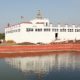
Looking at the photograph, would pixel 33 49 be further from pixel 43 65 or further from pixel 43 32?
pixel 43 65

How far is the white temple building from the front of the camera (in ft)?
202

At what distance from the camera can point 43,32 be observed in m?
62.0

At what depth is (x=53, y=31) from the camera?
63.1m

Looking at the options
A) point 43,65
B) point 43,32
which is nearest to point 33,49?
point 43,32

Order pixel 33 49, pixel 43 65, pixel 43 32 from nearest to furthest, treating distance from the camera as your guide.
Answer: pixel 43 65 → pixel 33 49 → pixel 43 32

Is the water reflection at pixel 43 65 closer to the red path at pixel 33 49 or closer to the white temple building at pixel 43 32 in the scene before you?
the red path at pixel 33 49

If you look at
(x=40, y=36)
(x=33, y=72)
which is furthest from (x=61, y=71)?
→ (x=40, y=36)

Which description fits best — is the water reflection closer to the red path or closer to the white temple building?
the red path

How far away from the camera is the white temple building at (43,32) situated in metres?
61.4

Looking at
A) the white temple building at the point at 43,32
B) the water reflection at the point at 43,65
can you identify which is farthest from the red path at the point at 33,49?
the water reflection at the point at 43,65

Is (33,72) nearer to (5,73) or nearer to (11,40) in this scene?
(5,73)

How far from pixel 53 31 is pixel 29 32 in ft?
19.0

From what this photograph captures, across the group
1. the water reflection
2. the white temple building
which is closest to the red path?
the white temple building

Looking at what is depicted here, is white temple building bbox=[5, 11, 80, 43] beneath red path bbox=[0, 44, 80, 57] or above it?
above
